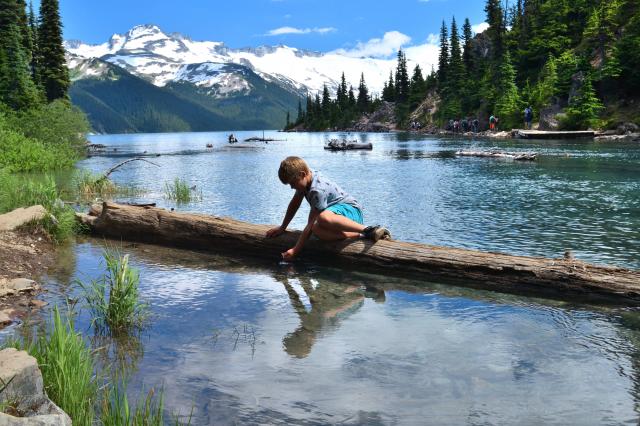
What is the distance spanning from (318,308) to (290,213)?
2.41 meters

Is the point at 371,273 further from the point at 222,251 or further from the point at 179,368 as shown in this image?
the point at 179,368

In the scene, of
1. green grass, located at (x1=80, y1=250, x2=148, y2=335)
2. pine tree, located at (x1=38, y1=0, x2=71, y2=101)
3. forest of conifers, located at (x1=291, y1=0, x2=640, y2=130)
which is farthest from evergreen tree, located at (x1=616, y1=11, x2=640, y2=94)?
green grass, located at (x1=80, y1=250, x2=148, y2=335)

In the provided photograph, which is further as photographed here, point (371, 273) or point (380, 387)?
point (371, 273)

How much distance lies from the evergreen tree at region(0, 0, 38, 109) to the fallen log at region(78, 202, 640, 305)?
44226 millimetres

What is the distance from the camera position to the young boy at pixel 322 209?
983cm

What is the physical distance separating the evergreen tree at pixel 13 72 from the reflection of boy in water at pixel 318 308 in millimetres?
49292

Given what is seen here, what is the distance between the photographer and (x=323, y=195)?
9883 millimetres

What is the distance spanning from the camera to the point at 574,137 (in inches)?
2709

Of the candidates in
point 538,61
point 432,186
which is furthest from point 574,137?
point 432,186

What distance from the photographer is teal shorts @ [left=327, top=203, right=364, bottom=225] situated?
10.1 m

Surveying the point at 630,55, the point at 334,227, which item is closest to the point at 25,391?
the point at 334,227

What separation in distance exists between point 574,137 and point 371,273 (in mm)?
66384

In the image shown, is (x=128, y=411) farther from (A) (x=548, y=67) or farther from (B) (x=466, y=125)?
(B) (x=466, y=125)

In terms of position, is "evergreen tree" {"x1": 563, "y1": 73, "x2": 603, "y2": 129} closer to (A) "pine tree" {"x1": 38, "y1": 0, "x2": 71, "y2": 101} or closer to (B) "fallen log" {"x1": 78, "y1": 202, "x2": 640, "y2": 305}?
(A) "pine tree" {"x1": 38, "y1": 0, "x2": 71, "y2": 101}
